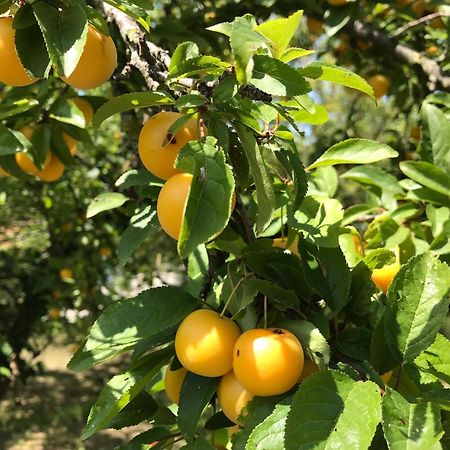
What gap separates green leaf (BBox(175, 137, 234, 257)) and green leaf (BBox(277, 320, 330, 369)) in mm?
259

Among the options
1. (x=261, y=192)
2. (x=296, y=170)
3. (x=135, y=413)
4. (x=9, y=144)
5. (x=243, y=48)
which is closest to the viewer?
(x=243, y=48)

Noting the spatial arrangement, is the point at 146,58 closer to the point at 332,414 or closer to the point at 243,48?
the point at 243,48

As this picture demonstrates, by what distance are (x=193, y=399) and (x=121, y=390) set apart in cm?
11

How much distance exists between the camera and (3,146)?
1.17 metres

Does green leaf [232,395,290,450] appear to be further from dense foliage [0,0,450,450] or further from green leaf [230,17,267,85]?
green leaf [230,17,267,85]

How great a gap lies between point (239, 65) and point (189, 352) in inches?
15.4

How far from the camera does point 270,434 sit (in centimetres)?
70

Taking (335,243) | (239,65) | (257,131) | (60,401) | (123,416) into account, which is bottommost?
(60,401)

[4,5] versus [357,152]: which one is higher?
[4,5]

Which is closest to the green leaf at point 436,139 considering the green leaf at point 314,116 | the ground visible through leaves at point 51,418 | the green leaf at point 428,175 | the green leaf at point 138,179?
the green leaf at point 428,175

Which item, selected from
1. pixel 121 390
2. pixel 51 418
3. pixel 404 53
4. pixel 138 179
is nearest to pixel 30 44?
pixel 138 179

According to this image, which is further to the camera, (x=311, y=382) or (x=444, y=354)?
(x=444, y=354)

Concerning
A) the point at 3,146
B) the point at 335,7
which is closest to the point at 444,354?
the point at 3,146

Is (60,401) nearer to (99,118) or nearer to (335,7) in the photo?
(335,7)
